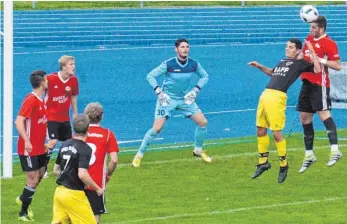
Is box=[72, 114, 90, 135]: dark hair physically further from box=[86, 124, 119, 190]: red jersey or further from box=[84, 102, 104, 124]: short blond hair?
box=[86, 124, 119, 190]: red jersey

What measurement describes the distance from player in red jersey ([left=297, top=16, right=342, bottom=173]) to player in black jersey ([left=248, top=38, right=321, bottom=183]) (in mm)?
224

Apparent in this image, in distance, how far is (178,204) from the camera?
51.1ft

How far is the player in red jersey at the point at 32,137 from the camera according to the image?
575 inches

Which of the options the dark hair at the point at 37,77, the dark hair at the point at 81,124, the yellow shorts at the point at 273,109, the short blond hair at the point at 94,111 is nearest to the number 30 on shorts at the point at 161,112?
the yellow shorts at the point at 273,109

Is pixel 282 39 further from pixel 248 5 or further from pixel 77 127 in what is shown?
pixel 77 127

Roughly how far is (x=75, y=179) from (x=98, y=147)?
0.61 m

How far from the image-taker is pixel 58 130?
57.7 ft

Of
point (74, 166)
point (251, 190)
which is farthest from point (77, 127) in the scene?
point (251, 190)

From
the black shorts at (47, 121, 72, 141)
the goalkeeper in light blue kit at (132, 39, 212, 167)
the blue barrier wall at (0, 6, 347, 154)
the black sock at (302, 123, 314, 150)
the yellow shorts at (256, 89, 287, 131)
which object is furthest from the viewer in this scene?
the blue barrier wall at (0, 6, 347, 154)

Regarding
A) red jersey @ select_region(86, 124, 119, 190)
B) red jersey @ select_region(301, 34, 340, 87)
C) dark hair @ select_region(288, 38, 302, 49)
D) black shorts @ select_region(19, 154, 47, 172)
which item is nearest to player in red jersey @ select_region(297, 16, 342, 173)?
red jersey @ select_region(301, 34, 340, 87)

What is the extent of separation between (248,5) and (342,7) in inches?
158

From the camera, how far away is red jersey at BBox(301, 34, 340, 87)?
1673cm

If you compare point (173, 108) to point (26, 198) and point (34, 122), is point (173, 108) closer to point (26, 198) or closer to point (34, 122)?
point (34, 122)

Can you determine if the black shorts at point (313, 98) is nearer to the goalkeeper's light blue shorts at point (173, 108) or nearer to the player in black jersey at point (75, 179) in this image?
the goalkeeper's light blue shorts at point (173, 108)
